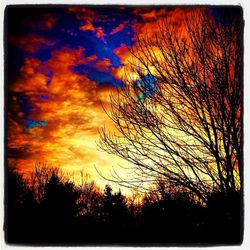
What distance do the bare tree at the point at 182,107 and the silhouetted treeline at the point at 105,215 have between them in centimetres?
15

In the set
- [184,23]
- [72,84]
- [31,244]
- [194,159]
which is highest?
[184,23]

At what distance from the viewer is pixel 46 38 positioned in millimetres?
3395

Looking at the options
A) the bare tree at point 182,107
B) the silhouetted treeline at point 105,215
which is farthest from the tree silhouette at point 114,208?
the bare tree at point 182,107

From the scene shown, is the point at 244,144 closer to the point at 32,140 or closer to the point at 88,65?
the point at 88,65

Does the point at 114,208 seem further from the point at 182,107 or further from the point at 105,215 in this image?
the point at 182,107

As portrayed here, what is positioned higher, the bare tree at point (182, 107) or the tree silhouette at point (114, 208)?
the bare tree at point (182, 107)

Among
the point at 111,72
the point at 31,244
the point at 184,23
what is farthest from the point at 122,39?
the point at 31,244

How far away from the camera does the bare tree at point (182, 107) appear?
3328 millimetres

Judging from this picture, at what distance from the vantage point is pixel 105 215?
10.7 feet

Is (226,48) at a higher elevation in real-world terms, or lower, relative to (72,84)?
higher

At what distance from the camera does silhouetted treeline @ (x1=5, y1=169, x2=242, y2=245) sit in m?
3.17

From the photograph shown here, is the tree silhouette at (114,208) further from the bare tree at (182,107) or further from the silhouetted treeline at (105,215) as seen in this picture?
the bare tree at (182,107)

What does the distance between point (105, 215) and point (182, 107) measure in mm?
1057

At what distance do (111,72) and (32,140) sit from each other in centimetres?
84
